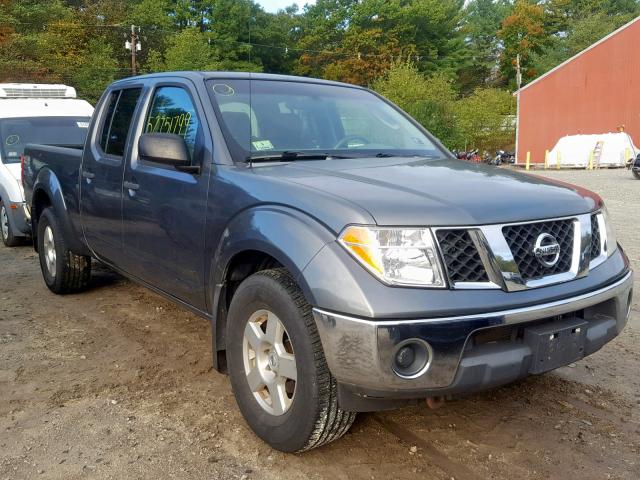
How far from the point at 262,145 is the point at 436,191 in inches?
46.1

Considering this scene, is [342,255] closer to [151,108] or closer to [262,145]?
[262,145]

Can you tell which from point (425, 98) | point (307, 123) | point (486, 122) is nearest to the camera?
point (307, 123)

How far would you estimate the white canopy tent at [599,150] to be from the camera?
102ft

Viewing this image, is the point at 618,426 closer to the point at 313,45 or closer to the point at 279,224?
the point at 279,224

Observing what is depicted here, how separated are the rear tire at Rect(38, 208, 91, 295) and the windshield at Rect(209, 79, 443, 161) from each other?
2.48 m

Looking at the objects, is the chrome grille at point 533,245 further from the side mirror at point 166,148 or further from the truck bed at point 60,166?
the truck bed at point 60,166

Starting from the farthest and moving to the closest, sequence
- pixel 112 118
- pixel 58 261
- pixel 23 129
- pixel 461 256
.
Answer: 1. pixel 23 129
2. pixel 58 261
3. pixel 112 118
4. pixel 461 256

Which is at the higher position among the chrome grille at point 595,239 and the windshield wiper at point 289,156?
the windshield wiper at point 289,156

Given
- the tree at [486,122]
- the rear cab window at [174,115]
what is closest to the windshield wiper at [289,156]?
the rear cab window at [174,115]

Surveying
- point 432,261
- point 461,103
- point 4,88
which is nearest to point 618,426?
point 432,261

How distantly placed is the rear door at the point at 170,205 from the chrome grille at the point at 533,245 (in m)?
1.61

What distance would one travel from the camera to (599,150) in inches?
1240

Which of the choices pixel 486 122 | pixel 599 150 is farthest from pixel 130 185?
pixel 486 122

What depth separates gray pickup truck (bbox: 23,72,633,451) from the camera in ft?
8.00
